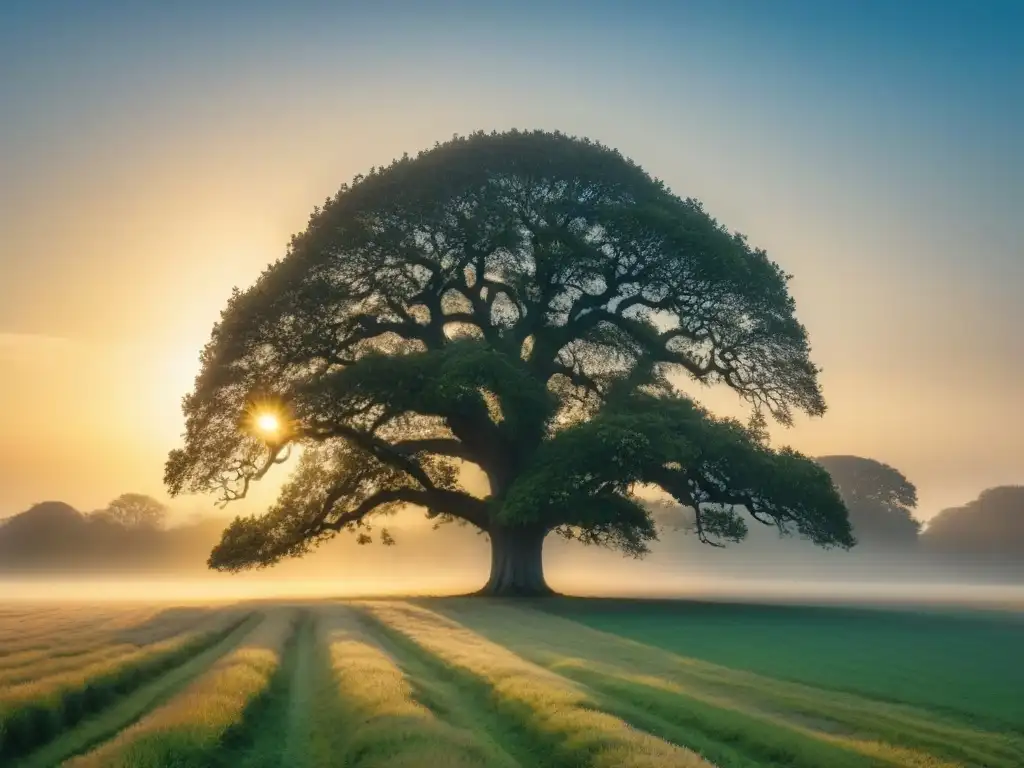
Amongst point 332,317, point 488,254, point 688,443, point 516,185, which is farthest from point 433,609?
point 516,185

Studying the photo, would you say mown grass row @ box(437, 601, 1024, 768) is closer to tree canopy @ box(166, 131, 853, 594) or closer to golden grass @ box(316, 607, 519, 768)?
golden grass @ box(316, 607, 519, 768)

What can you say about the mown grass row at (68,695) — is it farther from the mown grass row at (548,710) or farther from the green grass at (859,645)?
the green grass at (859,645)

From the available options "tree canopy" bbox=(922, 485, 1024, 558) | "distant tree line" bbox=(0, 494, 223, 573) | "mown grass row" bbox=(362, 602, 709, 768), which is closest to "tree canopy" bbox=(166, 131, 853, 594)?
"mown grass row" bbox=(362, 602, 709, 768)

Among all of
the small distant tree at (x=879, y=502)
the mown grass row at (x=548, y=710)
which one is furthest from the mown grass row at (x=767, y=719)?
the small distant tree at (x=879, y=502)

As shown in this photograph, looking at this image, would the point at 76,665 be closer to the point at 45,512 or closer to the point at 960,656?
the point at 960,656

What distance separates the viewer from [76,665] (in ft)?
72.6

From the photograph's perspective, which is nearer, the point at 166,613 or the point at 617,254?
the point at 166,613

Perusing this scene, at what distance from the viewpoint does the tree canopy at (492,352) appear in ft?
149

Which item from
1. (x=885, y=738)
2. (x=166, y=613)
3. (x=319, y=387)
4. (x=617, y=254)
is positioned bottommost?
(x=885, y=738)

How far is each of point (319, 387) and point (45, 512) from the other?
17179 centimetres

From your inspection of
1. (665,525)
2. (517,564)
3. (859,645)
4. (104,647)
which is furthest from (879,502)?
(104,647)

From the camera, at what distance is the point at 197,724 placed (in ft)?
50.7

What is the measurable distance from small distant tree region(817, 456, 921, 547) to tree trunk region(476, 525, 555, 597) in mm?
115392

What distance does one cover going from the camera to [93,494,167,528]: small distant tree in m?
194
